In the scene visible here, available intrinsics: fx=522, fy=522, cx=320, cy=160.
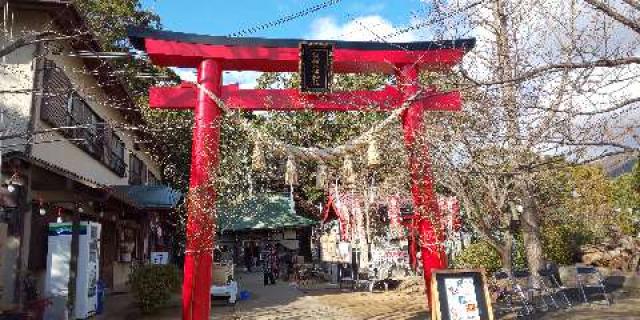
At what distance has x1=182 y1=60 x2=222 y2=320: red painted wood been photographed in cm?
952

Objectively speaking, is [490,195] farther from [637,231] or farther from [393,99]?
[637,231]

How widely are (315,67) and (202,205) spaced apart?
11.7 ft

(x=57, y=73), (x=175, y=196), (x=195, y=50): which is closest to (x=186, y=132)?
(x=175, y=196)

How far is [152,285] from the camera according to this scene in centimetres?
1289

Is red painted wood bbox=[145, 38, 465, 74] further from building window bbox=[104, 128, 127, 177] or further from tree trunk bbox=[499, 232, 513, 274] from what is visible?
building window bbox=[104, 128, 127, 177]

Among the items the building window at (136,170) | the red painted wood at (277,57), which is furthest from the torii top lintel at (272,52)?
the building window at (136,170)

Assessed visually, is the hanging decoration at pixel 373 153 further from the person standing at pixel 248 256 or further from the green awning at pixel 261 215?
the person standing at pixel 248 256

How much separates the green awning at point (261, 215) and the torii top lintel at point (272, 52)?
20679 mm

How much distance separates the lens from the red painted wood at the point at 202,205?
952cm

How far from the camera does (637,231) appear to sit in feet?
68.9

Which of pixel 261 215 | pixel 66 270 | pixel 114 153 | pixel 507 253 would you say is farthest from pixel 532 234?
pixel 261 215

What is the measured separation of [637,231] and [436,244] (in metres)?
14.9

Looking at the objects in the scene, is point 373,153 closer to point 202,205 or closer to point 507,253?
point 202,205

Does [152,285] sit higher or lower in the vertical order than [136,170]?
lower
